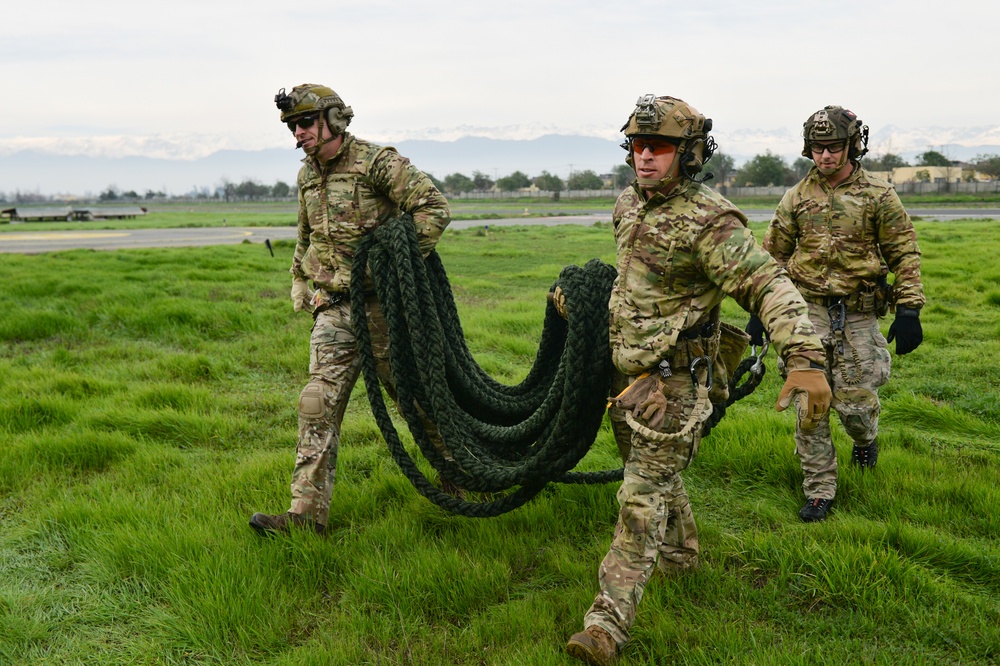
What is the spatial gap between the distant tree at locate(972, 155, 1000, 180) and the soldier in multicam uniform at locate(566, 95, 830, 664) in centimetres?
8724

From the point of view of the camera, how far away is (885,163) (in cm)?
8294

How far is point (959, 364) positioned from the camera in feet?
24.5

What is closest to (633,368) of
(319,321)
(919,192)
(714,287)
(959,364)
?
(714,287)

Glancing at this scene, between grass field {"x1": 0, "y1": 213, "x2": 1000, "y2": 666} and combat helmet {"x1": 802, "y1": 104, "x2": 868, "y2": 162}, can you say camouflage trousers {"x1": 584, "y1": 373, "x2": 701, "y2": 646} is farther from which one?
combat helmet {"x1": 802, "y1": 104, "x2": 868, "y2": 162}

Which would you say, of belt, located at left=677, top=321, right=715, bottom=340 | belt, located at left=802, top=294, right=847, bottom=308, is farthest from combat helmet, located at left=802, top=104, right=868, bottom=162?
belt, located at left=677, top=321, right=715, bottom=340

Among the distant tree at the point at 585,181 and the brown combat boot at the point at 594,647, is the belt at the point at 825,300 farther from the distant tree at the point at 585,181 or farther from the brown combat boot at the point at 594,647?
the distant tree at the point at 585,181

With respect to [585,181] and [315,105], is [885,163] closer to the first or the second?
[585,181]

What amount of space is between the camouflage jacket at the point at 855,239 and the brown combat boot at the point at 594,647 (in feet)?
8.96

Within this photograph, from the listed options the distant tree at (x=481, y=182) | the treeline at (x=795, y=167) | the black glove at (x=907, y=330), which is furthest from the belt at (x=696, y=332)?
the distant tree at (x=481, y=182)

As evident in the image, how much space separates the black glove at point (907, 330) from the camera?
14.8 feet

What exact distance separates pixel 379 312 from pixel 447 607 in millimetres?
1703

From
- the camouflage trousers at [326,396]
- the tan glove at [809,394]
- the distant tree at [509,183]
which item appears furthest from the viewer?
the distant tree at [509,183]

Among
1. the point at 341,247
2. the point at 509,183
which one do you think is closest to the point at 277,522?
the point at 341,247

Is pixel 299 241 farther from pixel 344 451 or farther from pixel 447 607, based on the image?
pixel 447 607
